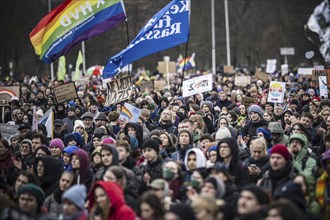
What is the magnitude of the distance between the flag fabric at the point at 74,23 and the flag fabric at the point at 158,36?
→ 0.88m

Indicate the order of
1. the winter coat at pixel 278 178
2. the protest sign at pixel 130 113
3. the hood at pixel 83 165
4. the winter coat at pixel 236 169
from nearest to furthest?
1. the winter coat at pixel 278 178
2. the winter coat at pixel 236 169
3. the hood at pixel 83 165
4. the protest sign at pixel 130 113

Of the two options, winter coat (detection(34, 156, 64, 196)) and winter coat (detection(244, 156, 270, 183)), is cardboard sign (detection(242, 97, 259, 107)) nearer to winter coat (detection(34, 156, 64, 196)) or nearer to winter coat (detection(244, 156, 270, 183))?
winter coat (detection(244, 156, 270, 183))

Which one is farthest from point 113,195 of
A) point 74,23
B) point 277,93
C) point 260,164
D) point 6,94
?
point 6,94

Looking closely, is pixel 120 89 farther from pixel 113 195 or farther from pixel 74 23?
pixel 113 195

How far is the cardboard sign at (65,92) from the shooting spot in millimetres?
17891

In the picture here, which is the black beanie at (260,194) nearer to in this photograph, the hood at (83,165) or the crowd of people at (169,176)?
the crowd of people at (169,176)

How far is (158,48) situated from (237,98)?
4562 mm

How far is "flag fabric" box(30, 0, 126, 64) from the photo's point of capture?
16516 millimetres

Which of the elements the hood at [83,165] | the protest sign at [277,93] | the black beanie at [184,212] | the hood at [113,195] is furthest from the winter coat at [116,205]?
the protest sign at [277,93]

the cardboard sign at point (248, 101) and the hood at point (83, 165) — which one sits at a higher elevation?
the cardboard sign at point (248, 101)

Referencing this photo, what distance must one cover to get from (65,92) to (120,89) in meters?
2.34

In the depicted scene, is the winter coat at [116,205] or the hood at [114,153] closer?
the winter coat at [116,205]

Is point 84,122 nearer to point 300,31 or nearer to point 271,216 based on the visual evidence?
point 271,216

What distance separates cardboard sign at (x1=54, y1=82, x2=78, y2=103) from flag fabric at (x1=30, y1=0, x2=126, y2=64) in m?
1.11
